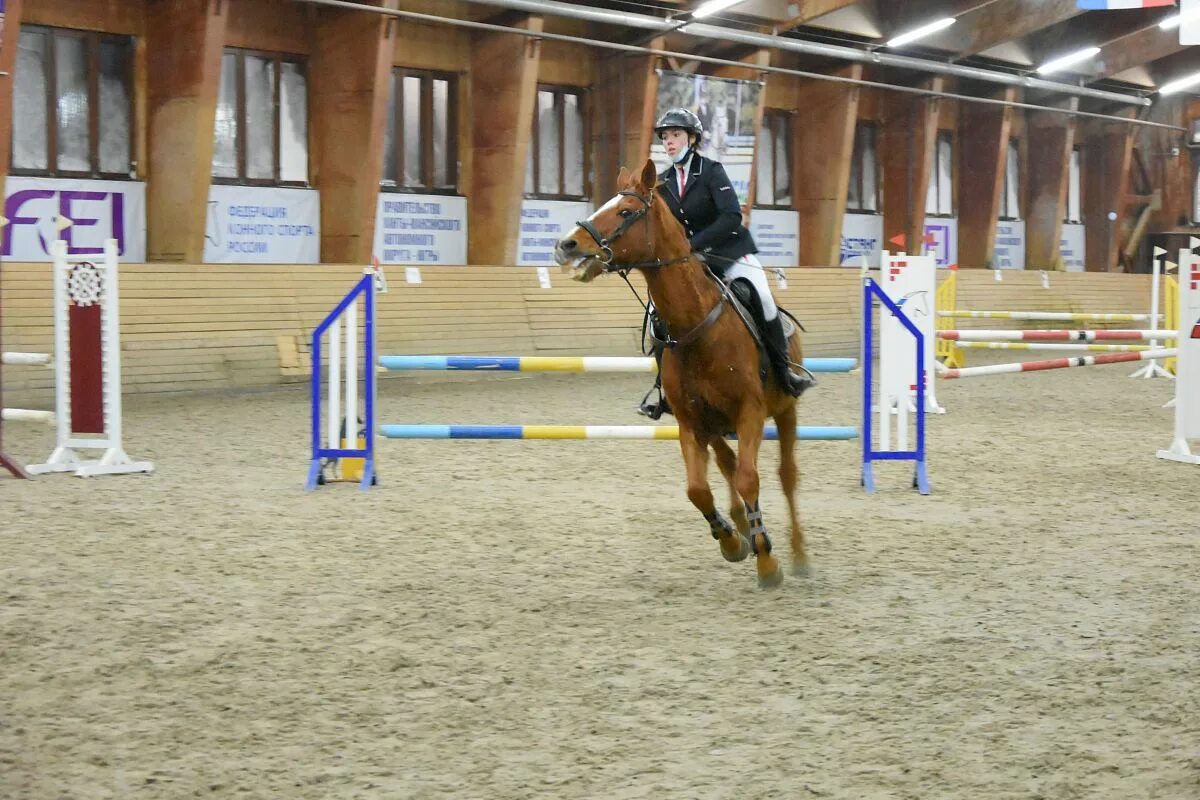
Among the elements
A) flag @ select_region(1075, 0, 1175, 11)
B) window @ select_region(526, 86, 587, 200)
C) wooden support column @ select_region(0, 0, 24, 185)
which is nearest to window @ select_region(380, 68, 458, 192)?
window @ select_region(526, 86, 587, 200)

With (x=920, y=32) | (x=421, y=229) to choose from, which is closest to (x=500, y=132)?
(x=421, y=229)

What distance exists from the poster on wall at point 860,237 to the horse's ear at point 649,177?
22.6 meters

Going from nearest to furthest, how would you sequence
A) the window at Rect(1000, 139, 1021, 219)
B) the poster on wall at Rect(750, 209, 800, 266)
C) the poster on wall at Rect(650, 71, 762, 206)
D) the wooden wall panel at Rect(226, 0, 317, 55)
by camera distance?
1. the wooden wall panel at Rect(226, 0, 317, 55)
2. the poster on wall at Rect(650, 71, 762, 206)
3. the poster on wall at Rect(750, 209, 800, 266)
4. the window at Rect(1000, 139, 1021, 219)

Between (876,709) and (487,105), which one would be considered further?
(487,105)

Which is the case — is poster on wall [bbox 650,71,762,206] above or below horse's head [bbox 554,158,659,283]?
above

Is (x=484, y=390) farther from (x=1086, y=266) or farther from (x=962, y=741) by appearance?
(x=1086, y=266)

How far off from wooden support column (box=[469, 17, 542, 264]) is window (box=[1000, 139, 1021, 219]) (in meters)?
16.1

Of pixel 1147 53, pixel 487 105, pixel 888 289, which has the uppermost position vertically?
pixel 1147 53

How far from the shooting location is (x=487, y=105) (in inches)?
830

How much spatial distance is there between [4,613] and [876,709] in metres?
3.44

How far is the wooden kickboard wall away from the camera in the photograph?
14.0 meters

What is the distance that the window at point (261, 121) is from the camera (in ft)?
61.3

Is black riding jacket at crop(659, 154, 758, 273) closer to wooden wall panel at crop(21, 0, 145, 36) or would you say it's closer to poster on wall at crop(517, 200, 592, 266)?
wooden wall panel at crop(21, 0, 145, 36)

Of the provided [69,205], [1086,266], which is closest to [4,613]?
[69,205]
